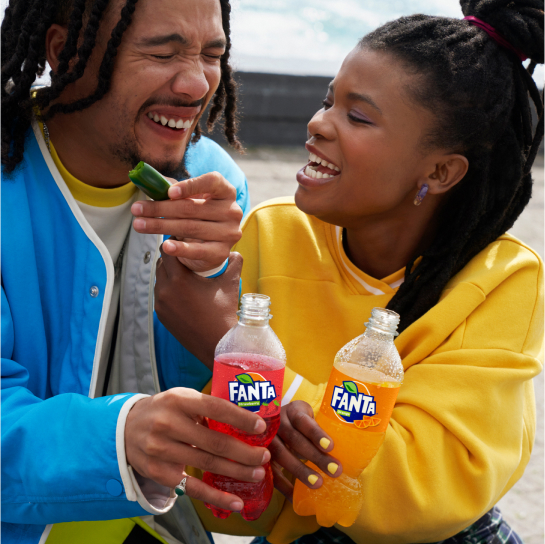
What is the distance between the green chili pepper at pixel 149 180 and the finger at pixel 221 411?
54 centimetres

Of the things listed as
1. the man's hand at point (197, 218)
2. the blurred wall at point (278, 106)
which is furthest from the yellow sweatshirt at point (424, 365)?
the blurred wall at point (278, 106)

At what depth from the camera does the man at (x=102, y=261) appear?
4.82 feet

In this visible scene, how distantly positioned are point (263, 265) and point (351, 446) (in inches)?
31.5

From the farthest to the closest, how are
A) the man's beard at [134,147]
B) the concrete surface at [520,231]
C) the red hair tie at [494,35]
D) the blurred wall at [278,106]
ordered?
the blurred wall at [278,106], the concrete surface at [520,231], the red hair tie at [494,35], the man's beard at [134,147]

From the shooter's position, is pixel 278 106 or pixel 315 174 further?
pixel 278 106

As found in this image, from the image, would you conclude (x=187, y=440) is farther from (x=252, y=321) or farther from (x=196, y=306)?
(x=196, y=306)

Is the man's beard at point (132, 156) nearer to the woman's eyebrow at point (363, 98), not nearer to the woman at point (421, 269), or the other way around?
the woman at point (421, 269)

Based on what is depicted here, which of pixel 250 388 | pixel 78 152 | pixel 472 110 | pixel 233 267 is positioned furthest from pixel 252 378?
pixel 472 110

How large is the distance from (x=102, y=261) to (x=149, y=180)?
0.40 m

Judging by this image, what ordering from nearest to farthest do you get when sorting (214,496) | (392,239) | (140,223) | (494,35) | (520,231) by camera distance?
(214,496) → (140,223) → (494,35) → (392,239) → (520,231)

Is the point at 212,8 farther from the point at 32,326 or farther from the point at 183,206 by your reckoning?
the point at 32,326

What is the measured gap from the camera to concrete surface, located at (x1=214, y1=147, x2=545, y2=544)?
2.94 m

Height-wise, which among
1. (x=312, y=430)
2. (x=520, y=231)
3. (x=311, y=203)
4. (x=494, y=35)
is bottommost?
(x=520, y=231)

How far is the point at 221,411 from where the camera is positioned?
4.45 feet
